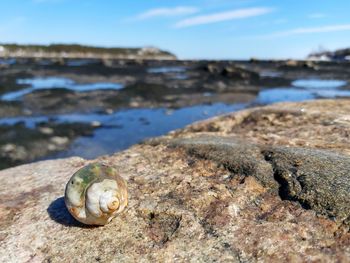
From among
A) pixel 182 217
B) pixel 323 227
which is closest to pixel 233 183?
pixel 182 217

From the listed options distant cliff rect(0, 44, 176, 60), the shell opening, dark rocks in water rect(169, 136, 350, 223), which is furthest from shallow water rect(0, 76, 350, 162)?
distant cliff rect(0, 44, 176, 60)

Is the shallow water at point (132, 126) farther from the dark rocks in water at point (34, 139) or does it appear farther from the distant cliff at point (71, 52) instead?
the distant cliff at point (71, 52)

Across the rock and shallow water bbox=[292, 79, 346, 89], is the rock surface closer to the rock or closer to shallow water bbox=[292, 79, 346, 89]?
the rock

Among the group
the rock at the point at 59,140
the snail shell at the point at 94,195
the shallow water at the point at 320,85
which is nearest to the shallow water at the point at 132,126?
the rock at the point at 59,140

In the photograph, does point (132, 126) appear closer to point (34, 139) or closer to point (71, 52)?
point (34, 139)

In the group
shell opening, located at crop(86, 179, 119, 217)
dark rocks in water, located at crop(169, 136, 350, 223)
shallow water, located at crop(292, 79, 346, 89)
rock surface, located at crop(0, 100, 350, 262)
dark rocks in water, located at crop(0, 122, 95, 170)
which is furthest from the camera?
shallow water, located at crop(292, 79, 346, 89)

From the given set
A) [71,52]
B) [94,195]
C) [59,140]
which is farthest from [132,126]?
[71,52]
